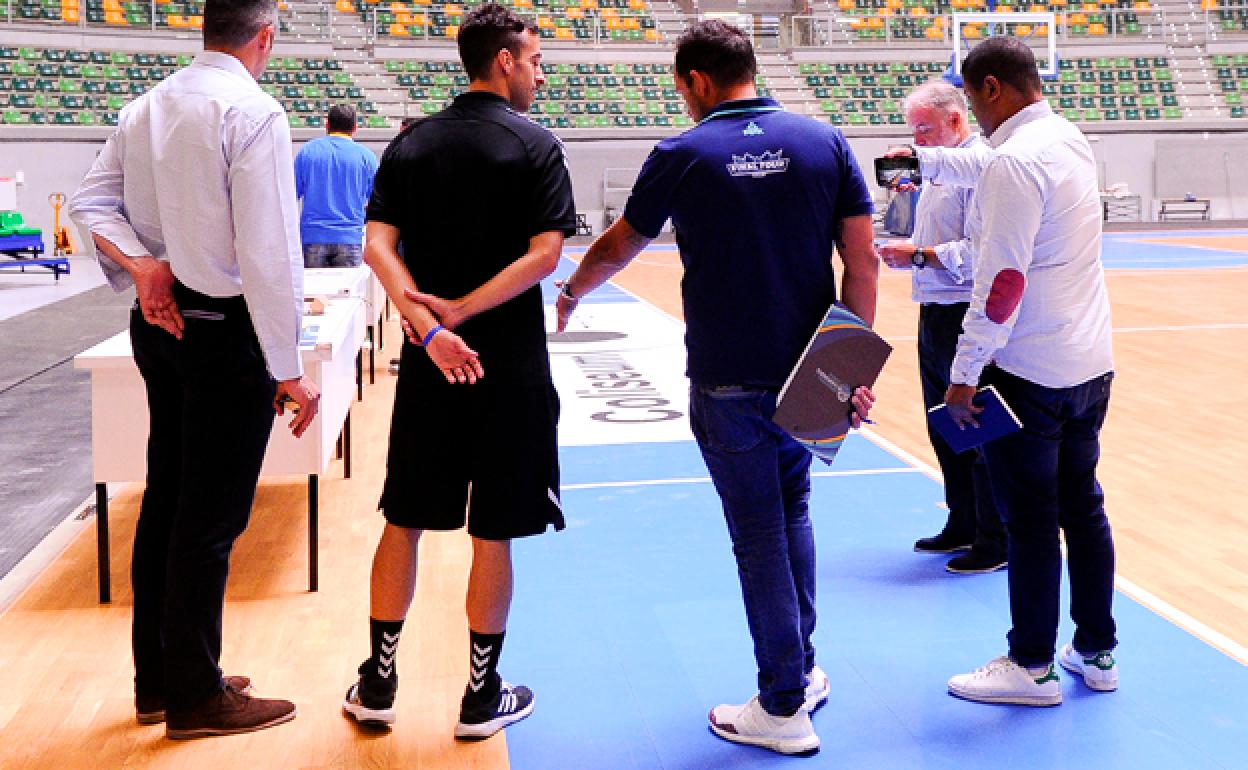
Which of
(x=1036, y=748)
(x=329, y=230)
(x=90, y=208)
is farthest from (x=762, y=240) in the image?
(x=329, y=230)

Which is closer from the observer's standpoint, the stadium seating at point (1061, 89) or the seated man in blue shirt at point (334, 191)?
the seated man in blue shirt at point (334, 191)

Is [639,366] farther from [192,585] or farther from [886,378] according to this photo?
[192,585]

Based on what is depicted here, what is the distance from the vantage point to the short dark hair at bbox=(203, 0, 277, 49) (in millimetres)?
2803

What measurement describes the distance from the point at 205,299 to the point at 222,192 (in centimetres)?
24

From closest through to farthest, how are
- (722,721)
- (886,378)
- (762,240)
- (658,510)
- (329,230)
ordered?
(762,240), (722,721), (658,510), (329,230), (886,378)

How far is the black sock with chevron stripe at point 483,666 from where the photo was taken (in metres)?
2.99

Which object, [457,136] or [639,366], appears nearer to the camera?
[457,136]

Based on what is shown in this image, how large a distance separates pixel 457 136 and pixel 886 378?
5871 mm

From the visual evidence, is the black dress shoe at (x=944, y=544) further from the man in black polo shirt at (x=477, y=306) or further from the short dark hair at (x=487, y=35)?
the short dark hair at (x=487, y=35)

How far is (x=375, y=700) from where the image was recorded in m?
3.01

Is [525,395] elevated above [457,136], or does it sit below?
below

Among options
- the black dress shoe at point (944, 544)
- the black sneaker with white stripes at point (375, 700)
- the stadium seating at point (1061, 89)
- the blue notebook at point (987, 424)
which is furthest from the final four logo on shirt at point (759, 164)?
the stadium seating at point (1061, 89)

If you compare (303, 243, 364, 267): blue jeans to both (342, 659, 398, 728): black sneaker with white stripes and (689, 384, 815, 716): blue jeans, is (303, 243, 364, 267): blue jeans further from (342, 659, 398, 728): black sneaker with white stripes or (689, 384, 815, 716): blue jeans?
(689, 384, 815, 716): blue jeans

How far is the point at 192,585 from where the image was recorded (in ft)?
9.55
